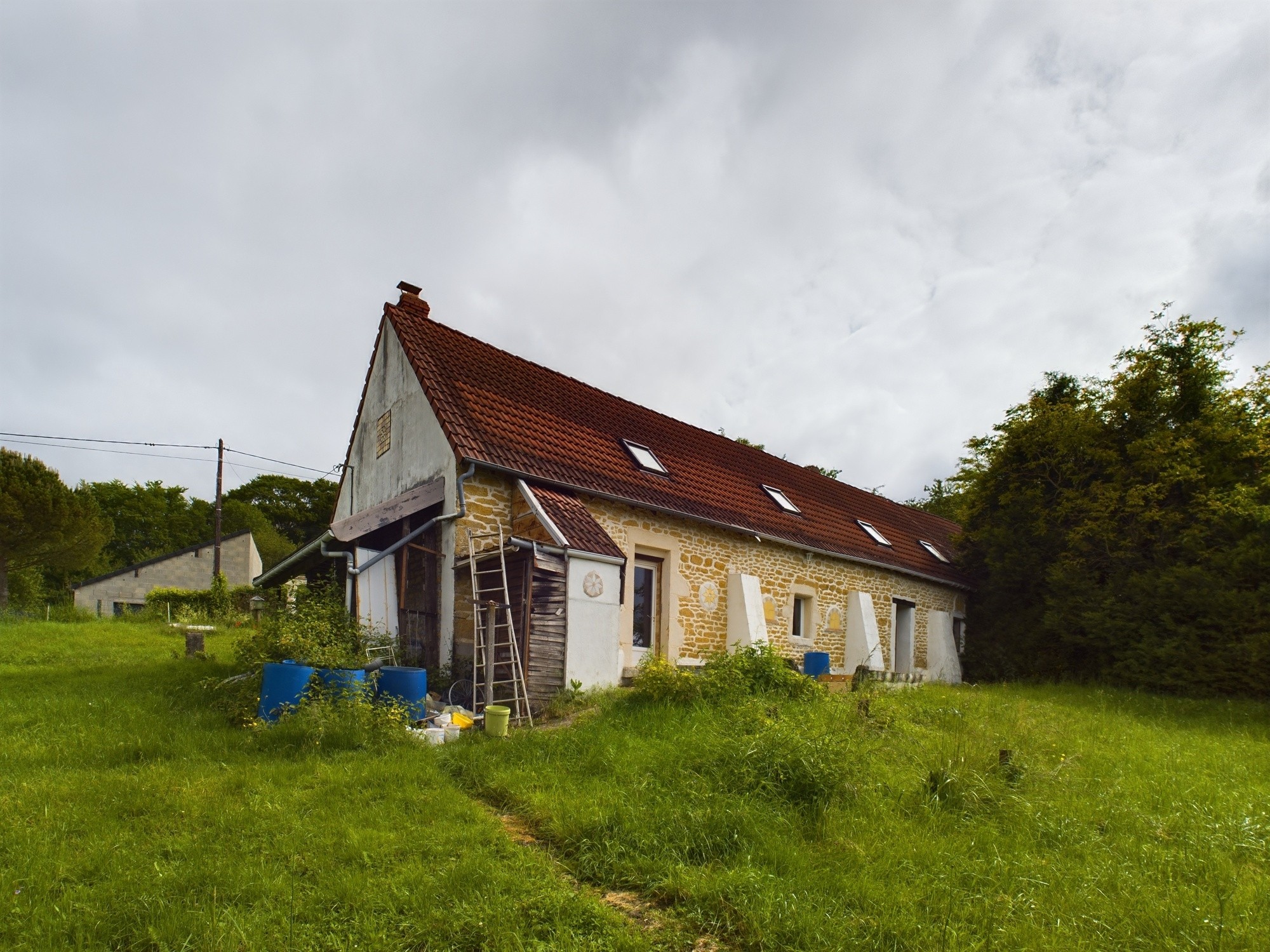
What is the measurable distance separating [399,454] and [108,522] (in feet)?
105

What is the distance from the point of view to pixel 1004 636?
16375mm

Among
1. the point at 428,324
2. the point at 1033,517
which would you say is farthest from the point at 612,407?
the point at 1033,517

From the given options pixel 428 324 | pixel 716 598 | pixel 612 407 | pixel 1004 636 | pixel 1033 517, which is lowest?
pixel 1004 636

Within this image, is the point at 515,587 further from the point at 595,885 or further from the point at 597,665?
the point at 595,885

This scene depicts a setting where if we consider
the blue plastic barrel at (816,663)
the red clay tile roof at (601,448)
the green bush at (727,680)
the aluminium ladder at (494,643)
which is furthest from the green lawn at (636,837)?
the blue plastic barrel at (816,663)

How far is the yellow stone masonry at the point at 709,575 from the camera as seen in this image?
9633 mm

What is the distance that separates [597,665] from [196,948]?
579cm

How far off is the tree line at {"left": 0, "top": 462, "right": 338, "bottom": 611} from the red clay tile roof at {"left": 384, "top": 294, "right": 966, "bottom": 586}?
19416mm

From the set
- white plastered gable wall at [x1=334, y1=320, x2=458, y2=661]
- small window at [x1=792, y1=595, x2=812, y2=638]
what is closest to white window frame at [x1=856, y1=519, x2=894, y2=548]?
small window at [x1=792, y1=595, x2=812, y2=638]

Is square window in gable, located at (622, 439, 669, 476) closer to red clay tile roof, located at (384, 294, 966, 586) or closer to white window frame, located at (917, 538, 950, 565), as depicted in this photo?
red clay tile roof, located at (384, 294, 966, 586)

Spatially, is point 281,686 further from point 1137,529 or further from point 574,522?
point 1137,529

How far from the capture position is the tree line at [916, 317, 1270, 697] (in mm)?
12328

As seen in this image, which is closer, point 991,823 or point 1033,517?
point 991,823

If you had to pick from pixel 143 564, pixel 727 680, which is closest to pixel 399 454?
pixel 727 680
